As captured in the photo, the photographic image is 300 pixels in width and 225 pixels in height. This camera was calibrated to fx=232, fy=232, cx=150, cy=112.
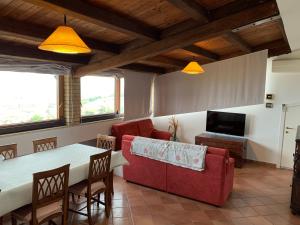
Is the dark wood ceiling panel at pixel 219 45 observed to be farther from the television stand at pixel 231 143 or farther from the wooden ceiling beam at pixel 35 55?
the wooden ceiling beam at pixel 35 55

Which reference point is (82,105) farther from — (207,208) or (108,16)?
(207,208)

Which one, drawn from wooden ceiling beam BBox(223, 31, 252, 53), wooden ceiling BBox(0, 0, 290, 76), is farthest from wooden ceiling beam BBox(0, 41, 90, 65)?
wooden ceiling beam BBox(223, 31, 252, 53)

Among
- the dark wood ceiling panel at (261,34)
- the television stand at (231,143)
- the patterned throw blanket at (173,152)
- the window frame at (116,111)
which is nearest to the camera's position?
the patterned throw blanket at (173,152)

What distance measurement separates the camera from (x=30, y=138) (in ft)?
12.9

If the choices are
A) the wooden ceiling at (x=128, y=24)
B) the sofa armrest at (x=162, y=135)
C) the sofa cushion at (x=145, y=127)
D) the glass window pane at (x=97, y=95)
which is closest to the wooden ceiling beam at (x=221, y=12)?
the wooden ceiling at (x=128, y=24)

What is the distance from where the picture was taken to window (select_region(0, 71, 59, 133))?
3812 mm

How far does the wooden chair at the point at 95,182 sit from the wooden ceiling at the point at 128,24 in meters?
1.66

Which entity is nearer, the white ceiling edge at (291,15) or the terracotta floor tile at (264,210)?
the white ceiling edge at (291,15)

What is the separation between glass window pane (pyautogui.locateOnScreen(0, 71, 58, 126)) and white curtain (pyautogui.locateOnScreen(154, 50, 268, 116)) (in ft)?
10.4

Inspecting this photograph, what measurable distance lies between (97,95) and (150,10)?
3043 millimetres

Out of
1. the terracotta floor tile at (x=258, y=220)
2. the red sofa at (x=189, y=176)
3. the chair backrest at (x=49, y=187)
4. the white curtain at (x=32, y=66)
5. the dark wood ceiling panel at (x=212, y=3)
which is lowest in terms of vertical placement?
the terracotta floor tile at (x=258, y=220)

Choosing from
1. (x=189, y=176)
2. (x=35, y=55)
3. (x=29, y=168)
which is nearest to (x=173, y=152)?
(x=189, y=176)

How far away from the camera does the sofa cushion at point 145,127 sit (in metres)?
6.20

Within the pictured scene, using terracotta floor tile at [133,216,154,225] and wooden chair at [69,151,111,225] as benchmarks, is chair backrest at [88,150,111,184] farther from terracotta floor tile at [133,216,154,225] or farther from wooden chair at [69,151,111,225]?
terracotta floor tile at [133,216,154,225]
